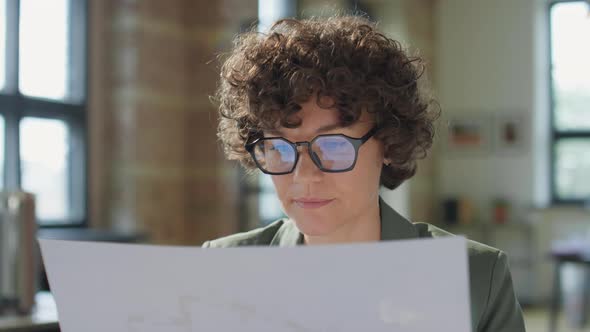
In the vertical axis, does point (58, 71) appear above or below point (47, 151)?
above

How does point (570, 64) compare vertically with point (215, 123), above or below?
above

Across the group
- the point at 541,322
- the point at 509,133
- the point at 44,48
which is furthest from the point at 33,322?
the point at 509,133

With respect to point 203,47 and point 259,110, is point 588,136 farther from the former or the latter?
point 259,110

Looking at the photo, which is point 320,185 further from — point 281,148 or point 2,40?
point 2,40

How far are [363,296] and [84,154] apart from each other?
447 centimetres

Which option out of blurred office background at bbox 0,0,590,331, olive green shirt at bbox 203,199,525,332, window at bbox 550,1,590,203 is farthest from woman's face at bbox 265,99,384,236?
window at bbox 550,1,590,203

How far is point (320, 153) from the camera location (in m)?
1.17

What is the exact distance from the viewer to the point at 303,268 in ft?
2.72

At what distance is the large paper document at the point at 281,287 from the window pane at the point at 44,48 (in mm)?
3899

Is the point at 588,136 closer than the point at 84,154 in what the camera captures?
No

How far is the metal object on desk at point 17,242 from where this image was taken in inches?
79.2

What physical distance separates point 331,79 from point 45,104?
3857mm

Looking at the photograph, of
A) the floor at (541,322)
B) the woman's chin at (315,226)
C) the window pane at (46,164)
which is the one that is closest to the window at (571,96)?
the floor at (541,322)

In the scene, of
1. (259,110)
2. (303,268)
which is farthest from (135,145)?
(303,268)
